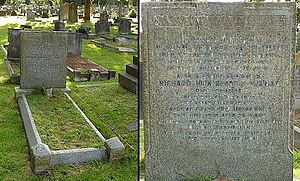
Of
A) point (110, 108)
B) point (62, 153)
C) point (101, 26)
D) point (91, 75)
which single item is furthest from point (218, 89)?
point (101, 26)

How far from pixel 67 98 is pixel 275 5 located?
4496 millimetres

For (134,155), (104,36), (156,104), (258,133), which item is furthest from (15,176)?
(104,36)

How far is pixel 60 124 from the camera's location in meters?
6.23

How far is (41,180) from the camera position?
473 centimetres

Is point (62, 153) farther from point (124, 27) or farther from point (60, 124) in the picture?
point (124, 27)

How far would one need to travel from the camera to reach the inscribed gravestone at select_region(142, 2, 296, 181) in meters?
4.20

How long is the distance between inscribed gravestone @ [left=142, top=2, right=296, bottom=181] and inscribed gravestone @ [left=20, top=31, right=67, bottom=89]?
398cm

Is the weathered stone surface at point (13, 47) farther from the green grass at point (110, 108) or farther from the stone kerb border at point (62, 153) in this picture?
the stone kerb border at point (62, 153)

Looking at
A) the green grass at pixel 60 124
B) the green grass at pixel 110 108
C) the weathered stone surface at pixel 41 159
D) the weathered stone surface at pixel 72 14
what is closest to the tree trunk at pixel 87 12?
the weathered stone surface at pixel 72 14

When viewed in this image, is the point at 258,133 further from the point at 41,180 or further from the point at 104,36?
the point at 104,36

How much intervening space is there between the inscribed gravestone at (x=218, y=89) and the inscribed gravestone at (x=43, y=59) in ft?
13.1

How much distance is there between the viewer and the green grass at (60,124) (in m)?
5.54

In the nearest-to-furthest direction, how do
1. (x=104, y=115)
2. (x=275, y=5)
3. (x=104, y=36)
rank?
(x=275, y=5)
(x=104, y=115)
(x=104, y=36)

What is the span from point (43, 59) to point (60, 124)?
205cm
